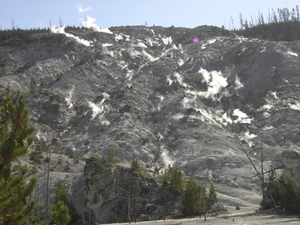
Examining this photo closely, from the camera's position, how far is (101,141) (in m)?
66.5

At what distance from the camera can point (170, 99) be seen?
79562 millimetres

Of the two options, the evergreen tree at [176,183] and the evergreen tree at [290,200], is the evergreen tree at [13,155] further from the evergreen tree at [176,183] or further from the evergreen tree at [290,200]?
the evergreen tree at [176,183]

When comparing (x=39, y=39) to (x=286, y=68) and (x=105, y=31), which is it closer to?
(x=105, y=31)

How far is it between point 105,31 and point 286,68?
6458 centimetres

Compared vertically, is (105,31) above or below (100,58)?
above

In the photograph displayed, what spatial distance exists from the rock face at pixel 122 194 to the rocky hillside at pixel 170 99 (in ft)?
26.0

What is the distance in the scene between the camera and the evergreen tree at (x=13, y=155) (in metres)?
8.39

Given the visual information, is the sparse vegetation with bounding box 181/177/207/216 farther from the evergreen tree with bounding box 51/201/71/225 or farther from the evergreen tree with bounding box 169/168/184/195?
the evergreen tree with bounding box 51/201/71/225

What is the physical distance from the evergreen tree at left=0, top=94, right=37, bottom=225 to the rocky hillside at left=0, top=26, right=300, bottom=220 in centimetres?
3942

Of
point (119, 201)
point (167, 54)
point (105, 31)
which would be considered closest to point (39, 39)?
point (105, 31)

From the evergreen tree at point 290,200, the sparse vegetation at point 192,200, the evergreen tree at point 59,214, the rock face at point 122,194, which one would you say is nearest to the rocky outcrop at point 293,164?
the evergreen tree at point 290,200

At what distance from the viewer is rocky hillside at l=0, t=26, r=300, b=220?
61344mm

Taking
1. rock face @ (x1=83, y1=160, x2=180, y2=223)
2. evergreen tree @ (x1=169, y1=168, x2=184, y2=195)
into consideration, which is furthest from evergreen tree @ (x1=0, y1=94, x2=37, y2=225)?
evergreen tree @ (x1=169, y1=168, x2=184, y2=195)

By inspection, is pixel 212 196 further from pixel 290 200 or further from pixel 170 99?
pixel 170 99
